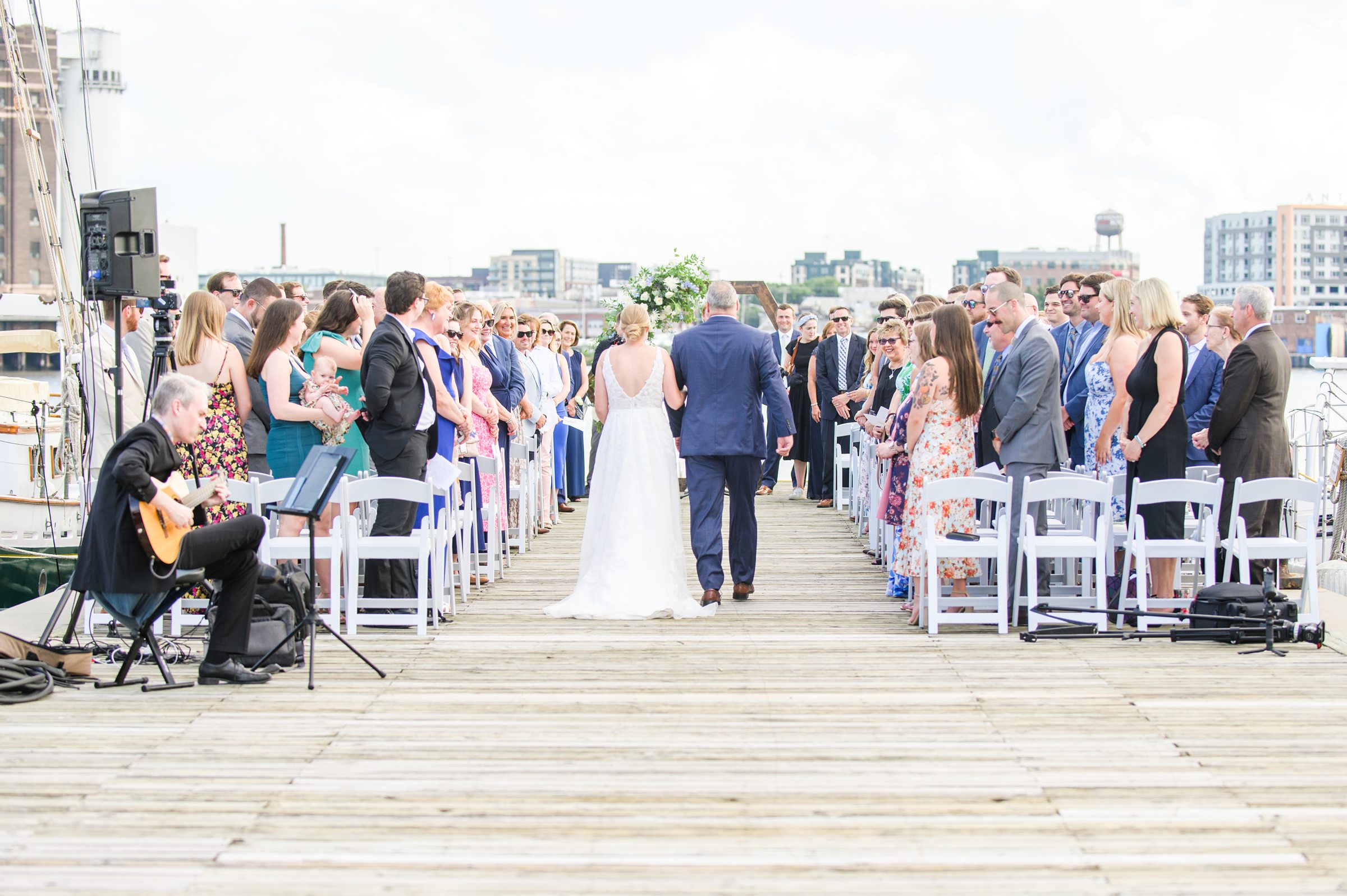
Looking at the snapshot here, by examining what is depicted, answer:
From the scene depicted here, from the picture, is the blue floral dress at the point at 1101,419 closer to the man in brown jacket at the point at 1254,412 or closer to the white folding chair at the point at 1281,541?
the man in brown jacket at the point at 1254,412

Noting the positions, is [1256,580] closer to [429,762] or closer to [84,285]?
[429,762]

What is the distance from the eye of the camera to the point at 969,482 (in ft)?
23.3

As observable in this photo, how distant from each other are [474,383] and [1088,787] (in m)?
6.00

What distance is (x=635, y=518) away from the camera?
26.5 feet

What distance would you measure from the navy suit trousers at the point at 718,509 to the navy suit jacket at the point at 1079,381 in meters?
2.30

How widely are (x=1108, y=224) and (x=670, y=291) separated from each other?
16078 cm

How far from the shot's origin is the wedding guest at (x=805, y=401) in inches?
560

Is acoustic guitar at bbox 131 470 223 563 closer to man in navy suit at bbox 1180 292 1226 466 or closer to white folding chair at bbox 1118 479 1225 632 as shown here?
white folding chair at bbox 1118 479 1225 632

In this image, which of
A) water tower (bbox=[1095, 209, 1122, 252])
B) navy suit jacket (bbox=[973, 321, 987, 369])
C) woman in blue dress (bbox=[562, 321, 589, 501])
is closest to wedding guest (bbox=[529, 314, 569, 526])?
woman in blue dress (bbox=[562, 321, 589, 501])

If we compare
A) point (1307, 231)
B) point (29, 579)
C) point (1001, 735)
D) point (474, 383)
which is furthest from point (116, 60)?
point (1307, 231)

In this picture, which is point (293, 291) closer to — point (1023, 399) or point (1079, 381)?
point (1023, 399)

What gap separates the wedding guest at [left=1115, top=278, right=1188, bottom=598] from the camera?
7371 mm

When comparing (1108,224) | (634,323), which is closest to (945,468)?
(634,323)

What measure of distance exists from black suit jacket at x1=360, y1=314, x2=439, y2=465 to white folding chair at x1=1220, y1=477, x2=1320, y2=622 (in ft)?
14.7
